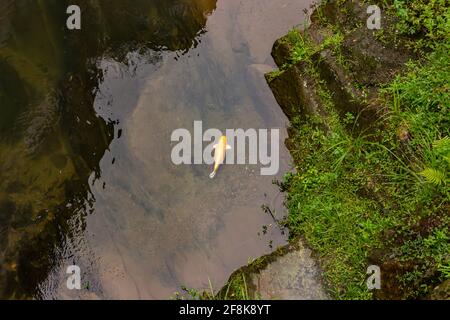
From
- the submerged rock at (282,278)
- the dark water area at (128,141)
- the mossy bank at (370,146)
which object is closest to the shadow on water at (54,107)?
the dark water area at (128,141)

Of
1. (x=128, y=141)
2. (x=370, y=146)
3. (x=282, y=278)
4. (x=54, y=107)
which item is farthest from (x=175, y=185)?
(x=370, y=146)

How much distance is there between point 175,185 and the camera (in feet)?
22.7

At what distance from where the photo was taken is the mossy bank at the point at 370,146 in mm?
6039

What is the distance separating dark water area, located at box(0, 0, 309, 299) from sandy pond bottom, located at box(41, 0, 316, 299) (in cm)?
2

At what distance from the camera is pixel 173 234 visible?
6.71 metres

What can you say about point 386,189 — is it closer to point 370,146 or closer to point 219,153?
point 370,146

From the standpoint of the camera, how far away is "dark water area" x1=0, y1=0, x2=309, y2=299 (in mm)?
6594

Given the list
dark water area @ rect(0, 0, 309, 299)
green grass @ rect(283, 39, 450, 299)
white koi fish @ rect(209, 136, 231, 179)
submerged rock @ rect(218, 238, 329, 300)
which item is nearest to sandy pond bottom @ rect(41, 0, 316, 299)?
dark water area @ rect(0, 0, 309, 299)

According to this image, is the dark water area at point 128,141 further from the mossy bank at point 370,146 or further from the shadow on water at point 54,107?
the mossy bank at point 370,146
